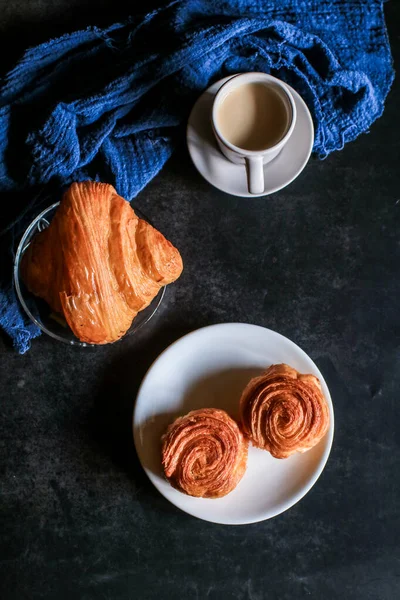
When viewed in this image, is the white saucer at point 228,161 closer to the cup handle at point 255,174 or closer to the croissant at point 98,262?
the cup handle at point 255,174

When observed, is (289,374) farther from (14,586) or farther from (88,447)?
(14,586)

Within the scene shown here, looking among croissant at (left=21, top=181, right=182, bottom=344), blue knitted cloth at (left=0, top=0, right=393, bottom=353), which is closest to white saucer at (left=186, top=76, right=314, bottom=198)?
blue knitted cloth at (left=0, top=0, right=393, bottom=353)

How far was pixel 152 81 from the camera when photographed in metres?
1.29

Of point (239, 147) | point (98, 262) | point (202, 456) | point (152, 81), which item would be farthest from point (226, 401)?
point (152, 81)

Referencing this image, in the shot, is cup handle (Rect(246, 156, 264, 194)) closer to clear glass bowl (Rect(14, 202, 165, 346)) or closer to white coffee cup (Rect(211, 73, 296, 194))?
white coffee cup (Rect(211, 73, 296, 194))

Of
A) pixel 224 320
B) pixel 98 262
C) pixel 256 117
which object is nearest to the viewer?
pixel 98 262

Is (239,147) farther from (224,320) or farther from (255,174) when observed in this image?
(224,320)

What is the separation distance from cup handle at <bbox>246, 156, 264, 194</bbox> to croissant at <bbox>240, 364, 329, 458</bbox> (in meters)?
0.35

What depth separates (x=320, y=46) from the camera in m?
1.35

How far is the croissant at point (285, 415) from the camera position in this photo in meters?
1.25

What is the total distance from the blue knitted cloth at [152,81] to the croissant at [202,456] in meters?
0.38

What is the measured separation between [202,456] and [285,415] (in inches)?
6.9

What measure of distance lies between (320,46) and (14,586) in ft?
4.14

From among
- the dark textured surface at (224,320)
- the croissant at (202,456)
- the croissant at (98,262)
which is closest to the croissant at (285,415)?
the croissant at (202,456)
